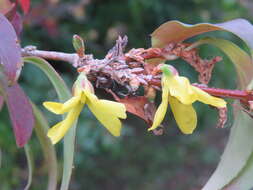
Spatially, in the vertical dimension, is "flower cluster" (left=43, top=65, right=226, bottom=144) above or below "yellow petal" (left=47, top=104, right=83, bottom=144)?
above

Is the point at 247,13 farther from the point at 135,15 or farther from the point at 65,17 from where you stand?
the point at 65,17

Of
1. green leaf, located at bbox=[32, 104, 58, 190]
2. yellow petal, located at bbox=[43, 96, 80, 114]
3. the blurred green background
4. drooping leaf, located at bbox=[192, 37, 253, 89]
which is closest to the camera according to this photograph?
yellow petal, located at bbox=[43, 96, 80, 114]

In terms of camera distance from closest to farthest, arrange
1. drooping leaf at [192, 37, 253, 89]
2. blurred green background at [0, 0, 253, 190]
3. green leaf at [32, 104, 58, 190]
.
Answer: drooping leaf at [192, 37, 253, 89] < green leaf at [32, 104, 58, 190] < blurred green background at [0, 0, 253, 190]

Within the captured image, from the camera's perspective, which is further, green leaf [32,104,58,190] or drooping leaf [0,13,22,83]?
green leaf [32,104,58,190]

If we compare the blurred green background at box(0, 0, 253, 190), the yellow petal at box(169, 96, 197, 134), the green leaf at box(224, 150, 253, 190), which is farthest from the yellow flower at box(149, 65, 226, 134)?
the blurred green background at box(0, 0, 253, 190)

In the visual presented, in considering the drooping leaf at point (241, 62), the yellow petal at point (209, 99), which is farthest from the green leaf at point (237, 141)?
the yellow petal at point (209, 99)

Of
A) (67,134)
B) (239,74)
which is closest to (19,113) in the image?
(67,134)

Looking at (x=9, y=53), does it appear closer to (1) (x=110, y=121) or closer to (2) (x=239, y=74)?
(1) (x=110, y=121)

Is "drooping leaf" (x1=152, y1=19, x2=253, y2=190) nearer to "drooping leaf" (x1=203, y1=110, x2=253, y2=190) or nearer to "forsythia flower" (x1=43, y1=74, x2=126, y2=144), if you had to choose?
"drooping leaf" (x1=203, y1=110, x2=253, y2=190)

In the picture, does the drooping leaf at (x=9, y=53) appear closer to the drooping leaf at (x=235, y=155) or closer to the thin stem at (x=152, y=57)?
the thin stem at (x=152, y=57)
